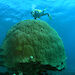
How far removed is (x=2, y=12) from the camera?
74.2ft

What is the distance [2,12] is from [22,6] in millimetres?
4767

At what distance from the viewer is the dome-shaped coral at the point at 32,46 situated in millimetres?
4633

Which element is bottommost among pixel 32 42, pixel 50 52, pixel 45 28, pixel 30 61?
pixel 30 61

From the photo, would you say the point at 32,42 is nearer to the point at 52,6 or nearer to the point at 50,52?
the point at 50,52

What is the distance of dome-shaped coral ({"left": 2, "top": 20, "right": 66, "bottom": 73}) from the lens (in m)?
4.63

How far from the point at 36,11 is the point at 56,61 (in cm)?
228

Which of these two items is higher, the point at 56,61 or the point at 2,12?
the point at 2,12

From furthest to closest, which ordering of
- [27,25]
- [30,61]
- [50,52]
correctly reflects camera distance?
[27,25], [50,52], [30,61]

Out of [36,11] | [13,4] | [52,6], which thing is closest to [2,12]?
[13,4]

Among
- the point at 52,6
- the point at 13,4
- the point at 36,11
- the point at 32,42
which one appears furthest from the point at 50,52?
the point at 52,6

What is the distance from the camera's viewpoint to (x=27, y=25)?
5305mm

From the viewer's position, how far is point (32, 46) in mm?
4730

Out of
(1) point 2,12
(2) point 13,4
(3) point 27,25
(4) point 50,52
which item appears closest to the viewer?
(4) point 50,52

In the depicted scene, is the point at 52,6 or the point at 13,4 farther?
the point at 52,6
